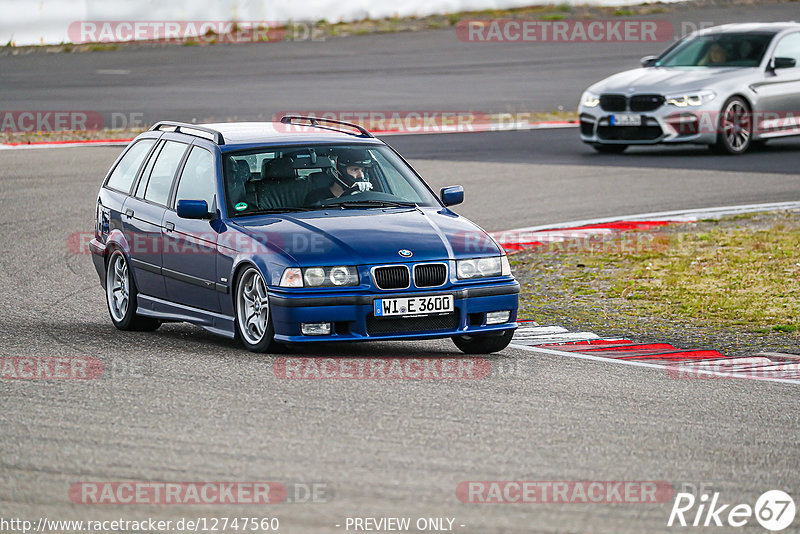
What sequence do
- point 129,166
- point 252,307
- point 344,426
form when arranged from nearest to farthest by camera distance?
point 344,426, point 252,307, point 129,166

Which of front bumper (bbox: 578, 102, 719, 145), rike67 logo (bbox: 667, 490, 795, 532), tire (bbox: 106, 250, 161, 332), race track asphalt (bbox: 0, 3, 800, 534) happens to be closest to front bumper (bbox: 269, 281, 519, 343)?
race track asphalt (bbox: 0, 3, 800, 534)

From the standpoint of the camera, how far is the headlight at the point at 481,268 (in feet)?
30.4

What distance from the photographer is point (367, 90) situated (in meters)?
30.7

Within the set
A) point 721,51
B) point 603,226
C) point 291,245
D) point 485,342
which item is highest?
point 721,51

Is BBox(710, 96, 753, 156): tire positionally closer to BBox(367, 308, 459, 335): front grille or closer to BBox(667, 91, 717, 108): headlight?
BBox(667, 91, 717, 108): headlight

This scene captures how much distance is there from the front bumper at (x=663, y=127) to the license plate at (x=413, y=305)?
1270cm

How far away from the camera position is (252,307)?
938 centimetres

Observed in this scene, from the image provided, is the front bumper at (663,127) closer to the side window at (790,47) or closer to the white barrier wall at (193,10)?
the side window at (790,47)

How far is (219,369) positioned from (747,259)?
6524 millimetres

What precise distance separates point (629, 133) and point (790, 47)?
9.99ft

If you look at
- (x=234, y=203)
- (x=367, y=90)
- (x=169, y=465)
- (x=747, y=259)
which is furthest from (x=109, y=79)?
(x=169, y=465)

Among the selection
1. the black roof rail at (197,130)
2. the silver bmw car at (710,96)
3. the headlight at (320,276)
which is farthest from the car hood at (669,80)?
the headlight at (320,276)

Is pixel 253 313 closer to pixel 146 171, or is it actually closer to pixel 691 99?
pixel 146 171

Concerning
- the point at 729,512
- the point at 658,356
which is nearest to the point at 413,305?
the point at 658,356
